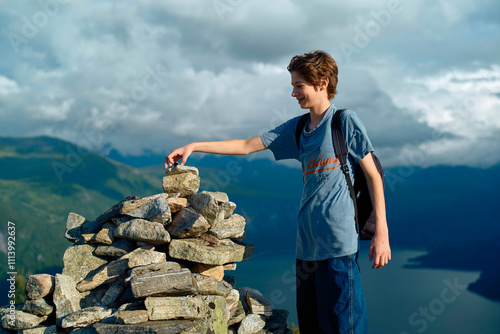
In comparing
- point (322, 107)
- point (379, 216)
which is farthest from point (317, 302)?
point (322, 107)

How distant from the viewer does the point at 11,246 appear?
28.1ft

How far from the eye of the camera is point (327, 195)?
500 cm

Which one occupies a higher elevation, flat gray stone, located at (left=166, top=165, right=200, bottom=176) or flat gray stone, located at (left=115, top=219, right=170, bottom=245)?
flat gray stone, located at (left=166, top=165, right=200, bottom=176)

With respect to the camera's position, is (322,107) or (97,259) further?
(97,259)

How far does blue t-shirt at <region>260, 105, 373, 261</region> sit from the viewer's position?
16.0 feet

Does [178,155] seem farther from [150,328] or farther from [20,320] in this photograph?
[20,320]

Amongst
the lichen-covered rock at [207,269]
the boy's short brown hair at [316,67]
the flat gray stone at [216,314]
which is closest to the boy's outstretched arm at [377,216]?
the boy's short brown hair at [316,67]

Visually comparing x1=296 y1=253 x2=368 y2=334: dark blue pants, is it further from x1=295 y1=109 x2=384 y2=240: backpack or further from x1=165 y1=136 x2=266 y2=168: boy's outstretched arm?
x1=165 y1=136 x2=266 y2=168: boy's outstretched arm

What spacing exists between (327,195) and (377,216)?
65cm

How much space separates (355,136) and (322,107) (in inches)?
28.3

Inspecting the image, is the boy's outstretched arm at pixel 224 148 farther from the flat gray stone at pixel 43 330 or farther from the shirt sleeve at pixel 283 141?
the flat gray stone at pixel 43 330

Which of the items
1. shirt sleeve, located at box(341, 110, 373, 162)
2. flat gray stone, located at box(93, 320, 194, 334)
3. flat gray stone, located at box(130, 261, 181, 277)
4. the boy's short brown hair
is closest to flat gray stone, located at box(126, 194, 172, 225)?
flat gray stone, located at box(130, 261, 181, 277)

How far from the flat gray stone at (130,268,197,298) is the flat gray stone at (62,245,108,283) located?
6.58 feet

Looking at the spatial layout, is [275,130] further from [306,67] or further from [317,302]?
[317,302]
